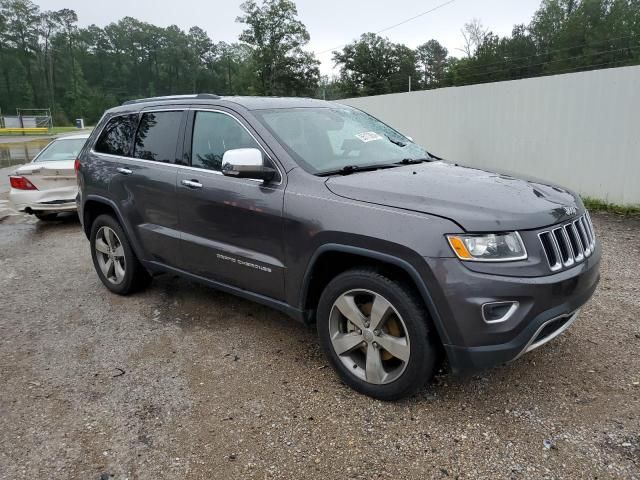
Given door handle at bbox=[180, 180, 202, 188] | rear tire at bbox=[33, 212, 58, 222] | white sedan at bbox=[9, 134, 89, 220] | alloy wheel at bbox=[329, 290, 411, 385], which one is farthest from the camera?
rear tire at bbox=[33, 212, 58, 222]

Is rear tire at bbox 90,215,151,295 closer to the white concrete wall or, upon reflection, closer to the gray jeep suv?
the gray jeep suv

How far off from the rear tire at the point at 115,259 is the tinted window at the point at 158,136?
0.82 m

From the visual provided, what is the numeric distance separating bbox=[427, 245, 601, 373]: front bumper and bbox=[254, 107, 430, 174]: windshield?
121 centimetres

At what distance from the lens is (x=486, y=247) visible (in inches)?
102

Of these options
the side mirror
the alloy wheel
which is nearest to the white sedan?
the side mirror

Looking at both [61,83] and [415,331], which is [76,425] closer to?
[415,331]

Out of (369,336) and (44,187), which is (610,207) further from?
(44,187)

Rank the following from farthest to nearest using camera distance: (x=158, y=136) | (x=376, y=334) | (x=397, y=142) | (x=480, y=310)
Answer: (x=158, y=136), (x=397, y=142), (x=376, y=334), (x=480, y=310)

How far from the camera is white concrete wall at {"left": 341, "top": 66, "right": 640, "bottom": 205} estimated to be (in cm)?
769

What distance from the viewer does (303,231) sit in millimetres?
3174

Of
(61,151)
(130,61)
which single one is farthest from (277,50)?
(61,151)

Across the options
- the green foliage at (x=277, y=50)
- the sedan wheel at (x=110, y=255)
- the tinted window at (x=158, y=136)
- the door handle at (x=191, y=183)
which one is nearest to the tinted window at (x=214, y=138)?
the door handle at (x=191, y=183)

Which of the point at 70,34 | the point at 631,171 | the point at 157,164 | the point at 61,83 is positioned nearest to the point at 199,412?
the point at 157,164

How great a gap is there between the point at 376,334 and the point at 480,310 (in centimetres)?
66
